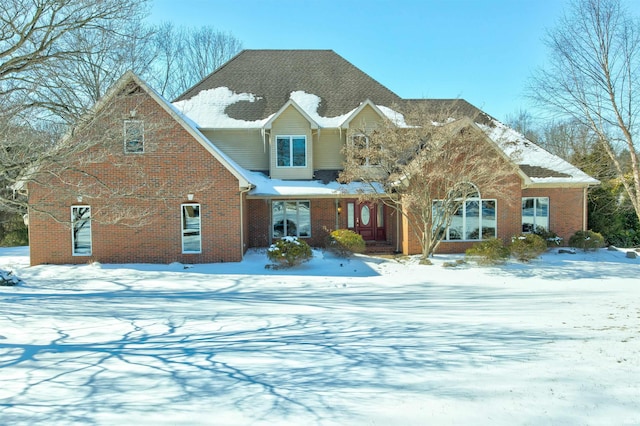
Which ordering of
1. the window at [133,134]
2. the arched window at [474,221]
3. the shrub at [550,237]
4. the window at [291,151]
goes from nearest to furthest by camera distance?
the window at [133,134] < the arched window at [474,221] < the shrub at [550,237] < the window at [291,151]

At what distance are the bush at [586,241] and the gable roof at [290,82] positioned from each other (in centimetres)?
993

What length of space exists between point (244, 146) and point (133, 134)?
7.93 metres

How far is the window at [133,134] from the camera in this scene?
11.9 meters

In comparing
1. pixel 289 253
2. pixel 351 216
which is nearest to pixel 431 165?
pixel 351 216

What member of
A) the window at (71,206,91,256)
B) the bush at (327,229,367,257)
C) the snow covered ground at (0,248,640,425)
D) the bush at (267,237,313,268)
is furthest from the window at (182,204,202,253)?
the bush at (327,229,367,257)

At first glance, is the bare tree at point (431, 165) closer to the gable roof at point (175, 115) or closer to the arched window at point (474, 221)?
the arched window at point (474, 221)

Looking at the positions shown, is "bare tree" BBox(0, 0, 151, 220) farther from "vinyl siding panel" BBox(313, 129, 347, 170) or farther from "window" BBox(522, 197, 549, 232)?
"window" BBox(522, 197, 549, 232)

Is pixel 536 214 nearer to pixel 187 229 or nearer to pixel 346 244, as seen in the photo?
pixel 346 244

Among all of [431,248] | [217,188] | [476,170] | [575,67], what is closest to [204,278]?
[217,188]

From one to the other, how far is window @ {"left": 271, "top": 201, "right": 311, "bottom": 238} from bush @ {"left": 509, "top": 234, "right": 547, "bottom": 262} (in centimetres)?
835

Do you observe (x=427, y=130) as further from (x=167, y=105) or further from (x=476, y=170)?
(x=167, y=105)

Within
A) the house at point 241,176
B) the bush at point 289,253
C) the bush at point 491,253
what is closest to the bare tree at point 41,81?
the house at point 241,176

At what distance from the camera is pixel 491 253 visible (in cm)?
1460

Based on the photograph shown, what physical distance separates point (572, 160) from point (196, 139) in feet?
69.1
